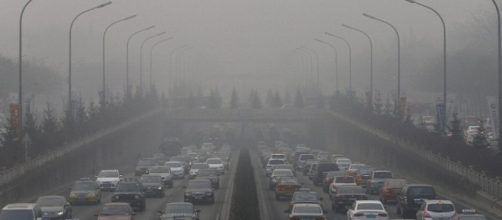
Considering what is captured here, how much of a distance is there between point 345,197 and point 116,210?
13203 mm

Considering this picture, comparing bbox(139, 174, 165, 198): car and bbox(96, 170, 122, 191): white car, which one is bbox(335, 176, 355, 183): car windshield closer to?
bbox(139, 174, 165, 198): car

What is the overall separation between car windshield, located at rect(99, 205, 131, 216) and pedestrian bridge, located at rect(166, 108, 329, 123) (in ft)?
385

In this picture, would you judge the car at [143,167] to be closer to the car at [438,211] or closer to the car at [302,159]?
the car at [302,159]

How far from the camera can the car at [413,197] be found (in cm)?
5147

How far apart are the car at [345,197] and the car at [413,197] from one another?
2916 millimetres

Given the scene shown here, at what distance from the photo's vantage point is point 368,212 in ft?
145

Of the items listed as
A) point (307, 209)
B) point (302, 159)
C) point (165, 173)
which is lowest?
point (302, 159)

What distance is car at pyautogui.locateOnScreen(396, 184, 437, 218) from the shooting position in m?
51.5

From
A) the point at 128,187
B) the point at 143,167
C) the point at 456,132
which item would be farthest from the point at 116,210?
the point at 143,167

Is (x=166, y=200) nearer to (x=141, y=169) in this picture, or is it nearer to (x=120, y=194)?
(x=120, y=194)

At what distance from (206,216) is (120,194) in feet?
18.3

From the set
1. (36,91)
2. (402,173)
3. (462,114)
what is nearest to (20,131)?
(402,173)

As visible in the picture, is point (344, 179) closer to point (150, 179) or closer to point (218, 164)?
point (150, 179)

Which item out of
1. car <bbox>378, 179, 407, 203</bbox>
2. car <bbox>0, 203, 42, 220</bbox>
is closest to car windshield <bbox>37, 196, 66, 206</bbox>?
car <bbox>0, 203, 42, 220</bbox>
